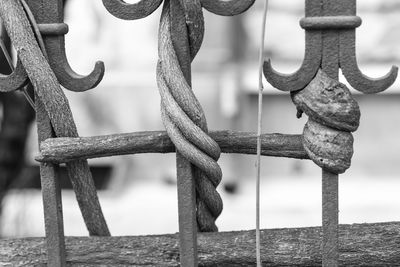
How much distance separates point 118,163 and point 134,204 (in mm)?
461

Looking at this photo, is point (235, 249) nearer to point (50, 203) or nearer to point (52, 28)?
point (50, 203)

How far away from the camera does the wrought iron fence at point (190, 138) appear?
104 centimetres

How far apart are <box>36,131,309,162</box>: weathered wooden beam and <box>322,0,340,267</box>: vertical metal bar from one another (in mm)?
63

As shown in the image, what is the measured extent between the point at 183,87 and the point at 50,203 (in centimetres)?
31

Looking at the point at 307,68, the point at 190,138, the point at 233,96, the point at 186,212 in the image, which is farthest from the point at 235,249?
the point at 233,96

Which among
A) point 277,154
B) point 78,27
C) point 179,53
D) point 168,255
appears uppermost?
point 78,27

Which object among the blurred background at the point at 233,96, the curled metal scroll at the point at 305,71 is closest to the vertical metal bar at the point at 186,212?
the curled metal scroll at the point at 305,71

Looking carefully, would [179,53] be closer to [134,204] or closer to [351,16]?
[351,16]

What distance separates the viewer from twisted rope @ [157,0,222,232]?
1042mm

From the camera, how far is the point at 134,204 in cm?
502

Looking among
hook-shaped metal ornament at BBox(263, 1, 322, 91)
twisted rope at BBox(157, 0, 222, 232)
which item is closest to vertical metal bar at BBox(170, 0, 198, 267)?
twisted rope at BBox(157, 0, 222, 232)

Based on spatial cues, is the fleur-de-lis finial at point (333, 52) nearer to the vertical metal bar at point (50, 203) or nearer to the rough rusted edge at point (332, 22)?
the rough rusted edge at point (332, 22)

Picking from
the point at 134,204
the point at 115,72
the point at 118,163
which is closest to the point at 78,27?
the point at 115,72

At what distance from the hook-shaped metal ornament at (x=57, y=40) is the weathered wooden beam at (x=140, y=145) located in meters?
0.09
